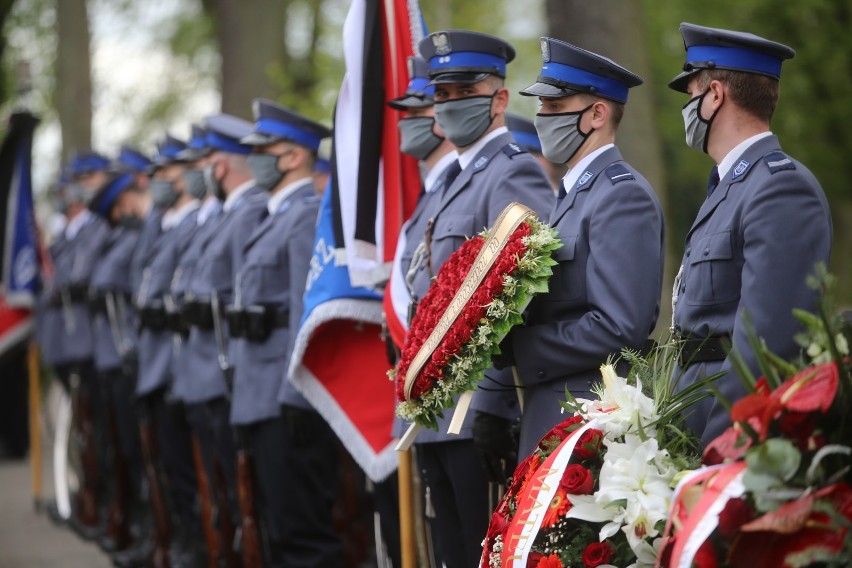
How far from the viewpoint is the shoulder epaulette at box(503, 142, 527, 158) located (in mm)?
4883

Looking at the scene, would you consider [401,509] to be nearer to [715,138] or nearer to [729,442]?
[715,138]

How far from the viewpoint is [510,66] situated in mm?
13727

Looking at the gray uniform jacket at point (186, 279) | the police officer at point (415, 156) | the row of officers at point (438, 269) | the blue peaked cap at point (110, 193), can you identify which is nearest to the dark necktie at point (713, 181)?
the row of officers at point (438, 269)

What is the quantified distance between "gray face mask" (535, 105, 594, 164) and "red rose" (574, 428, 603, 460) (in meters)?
1.25

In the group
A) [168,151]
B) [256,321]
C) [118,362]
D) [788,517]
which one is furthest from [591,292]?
[118,362]

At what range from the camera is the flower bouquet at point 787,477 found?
8.21ft

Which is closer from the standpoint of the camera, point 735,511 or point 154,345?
point 735,511

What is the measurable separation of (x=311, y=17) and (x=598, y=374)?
18156 millimetres

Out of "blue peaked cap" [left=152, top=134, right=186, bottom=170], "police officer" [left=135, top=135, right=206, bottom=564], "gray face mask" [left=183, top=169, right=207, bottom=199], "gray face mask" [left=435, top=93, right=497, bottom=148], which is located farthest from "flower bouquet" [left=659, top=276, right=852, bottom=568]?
"blue peaked cap" [left=152, top=134, right=186, bottom=170]

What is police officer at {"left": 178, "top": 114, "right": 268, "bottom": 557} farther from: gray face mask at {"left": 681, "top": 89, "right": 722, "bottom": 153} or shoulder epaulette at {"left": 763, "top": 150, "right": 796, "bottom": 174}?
shoulder epaulette at {"left": 763, "top": 150, "right": 796, "bottom": 174}

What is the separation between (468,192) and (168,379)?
12.5ft

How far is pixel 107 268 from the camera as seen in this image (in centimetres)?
977

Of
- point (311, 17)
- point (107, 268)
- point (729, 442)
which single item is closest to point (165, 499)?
point (107, 268)

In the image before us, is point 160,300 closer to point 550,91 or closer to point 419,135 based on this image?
point 419,135
